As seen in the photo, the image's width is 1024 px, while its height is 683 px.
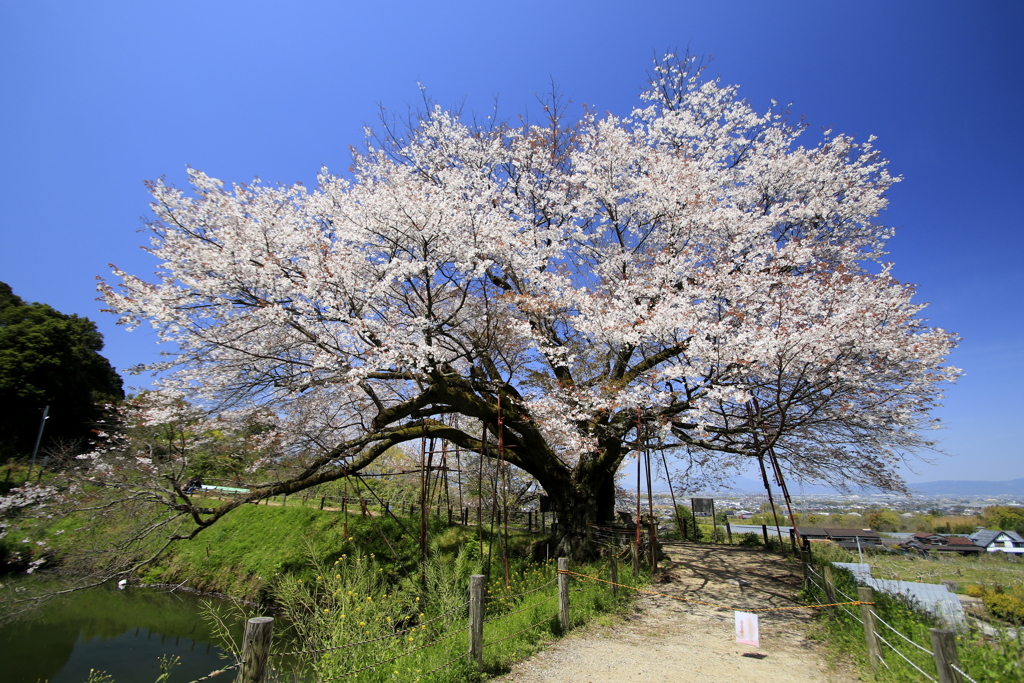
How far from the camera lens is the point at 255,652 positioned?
2.97m

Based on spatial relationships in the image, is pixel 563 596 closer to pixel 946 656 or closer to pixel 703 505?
pixel 946 656

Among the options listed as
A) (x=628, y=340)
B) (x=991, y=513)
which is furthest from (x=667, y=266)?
(x=991, y=513)

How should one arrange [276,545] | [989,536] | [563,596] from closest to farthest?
[563,596] → [276,545] → [989,536]

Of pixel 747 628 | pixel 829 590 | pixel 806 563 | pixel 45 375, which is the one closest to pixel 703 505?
pixel 806 563

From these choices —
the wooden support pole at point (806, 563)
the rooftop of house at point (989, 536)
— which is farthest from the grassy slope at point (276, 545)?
the rooftop of house at point (989, 536)

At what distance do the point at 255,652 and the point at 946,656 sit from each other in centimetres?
518

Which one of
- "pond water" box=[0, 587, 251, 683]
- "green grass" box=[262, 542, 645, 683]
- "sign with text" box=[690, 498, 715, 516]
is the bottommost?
"pond water" box=[0, 587, 251, 683]

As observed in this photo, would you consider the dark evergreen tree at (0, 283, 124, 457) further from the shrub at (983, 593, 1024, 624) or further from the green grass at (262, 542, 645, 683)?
→ the shrub at (983, 593, 1024, 624)

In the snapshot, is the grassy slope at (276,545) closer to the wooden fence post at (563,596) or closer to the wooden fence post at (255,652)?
the wooden fence post at (563,596)

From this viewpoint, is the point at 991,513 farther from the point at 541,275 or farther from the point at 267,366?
the point at 267,366

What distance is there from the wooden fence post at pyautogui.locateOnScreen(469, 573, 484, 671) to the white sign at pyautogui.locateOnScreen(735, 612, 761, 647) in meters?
3.42

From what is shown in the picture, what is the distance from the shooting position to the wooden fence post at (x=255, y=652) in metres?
2.94

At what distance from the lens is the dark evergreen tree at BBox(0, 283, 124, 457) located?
68.4 ft

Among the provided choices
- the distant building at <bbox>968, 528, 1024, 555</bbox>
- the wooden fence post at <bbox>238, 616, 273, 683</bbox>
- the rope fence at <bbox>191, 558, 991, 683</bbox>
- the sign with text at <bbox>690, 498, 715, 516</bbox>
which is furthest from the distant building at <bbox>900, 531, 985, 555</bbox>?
the wooden fence post at <bbox>238, 616, 273, 683</bbox>
